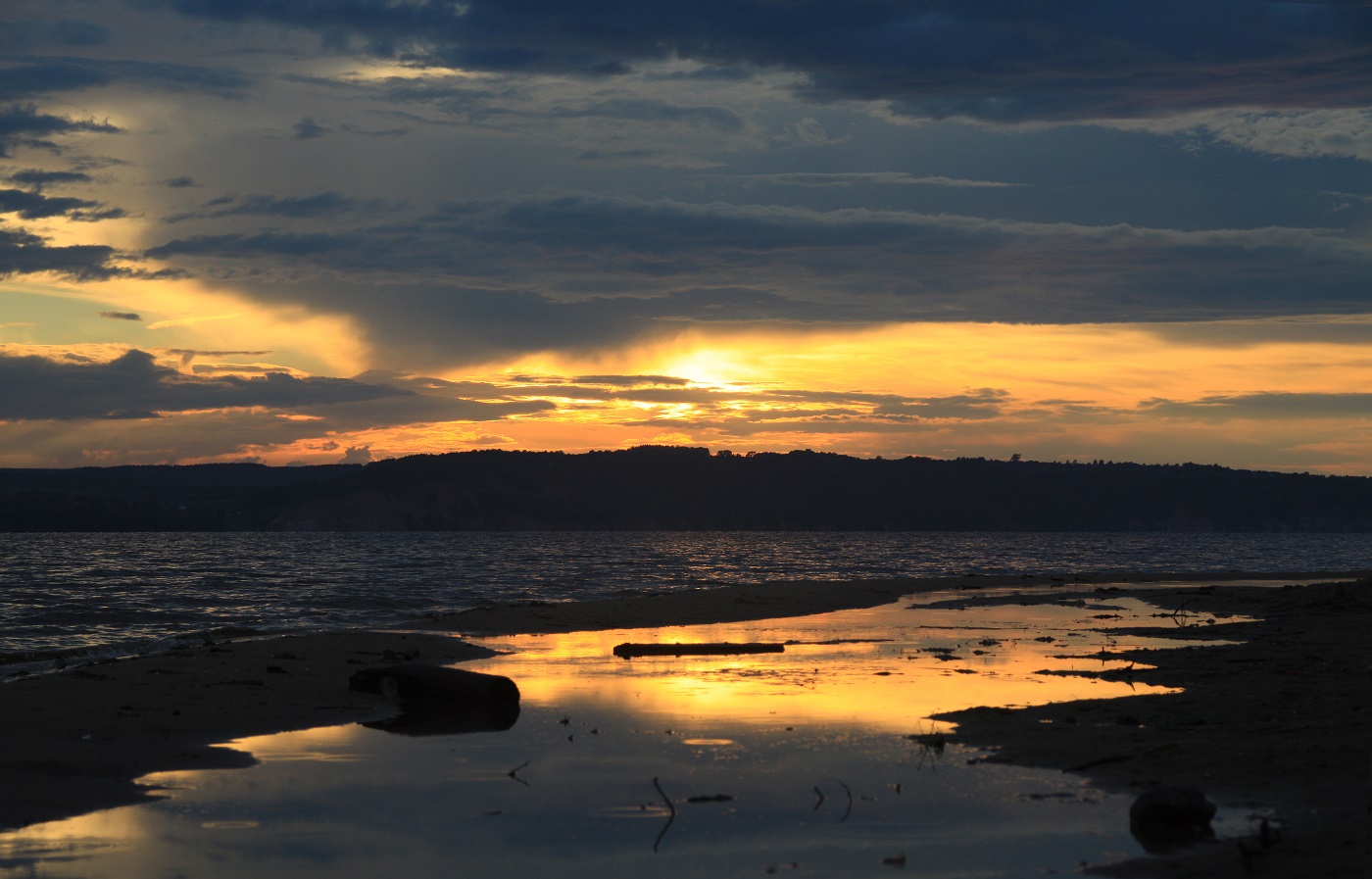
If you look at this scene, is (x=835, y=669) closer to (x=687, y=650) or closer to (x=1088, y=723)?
(x=687, y=650)

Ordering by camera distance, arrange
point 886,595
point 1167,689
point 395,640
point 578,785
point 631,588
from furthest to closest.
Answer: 1. point 631,588
2. point 886,595
3. point 395,640
4. point 1167,689
5. point 578,785

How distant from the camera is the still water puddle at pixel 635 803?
33.2 ft

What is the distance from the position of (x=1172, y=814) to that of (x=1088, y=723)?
221 inches

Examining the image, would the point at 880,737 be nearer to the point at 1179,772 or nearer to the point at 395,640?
the point at 1179,772

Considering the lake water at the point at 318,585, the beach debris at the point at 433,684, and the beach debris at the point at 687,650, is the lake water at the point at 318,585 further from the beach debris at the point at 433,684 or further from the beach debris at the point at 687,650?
the beach debris at the point at 687,650

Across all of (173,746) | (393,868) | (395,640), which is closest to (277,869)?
(393,868)

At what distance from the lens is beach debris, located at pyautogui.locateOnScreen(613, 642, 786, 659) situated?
27.0 metres

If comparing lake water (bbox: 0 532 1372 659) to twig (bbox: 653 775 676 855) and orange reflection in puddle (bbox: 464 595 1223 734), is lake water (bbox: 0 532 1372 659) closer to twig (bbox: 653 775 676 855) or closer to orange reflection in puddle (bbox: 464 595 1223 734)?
orange reflection in puddle (bbox: 464 595 1223 734)

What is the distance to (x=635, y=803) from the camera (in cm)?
1220

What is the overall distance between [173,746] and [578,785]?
19.7 feet

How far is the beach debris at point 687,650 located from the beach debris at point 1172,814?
1664cm

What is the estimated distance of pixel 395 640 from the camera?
3086 centimetres

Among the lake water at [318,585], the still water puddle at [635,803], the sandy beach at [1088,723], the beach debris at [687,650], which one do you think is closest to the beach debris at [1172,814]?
the still water puddle at [635,803]

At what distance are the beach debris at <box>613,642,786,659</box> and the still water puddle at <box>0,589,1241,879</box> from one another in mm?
6116
